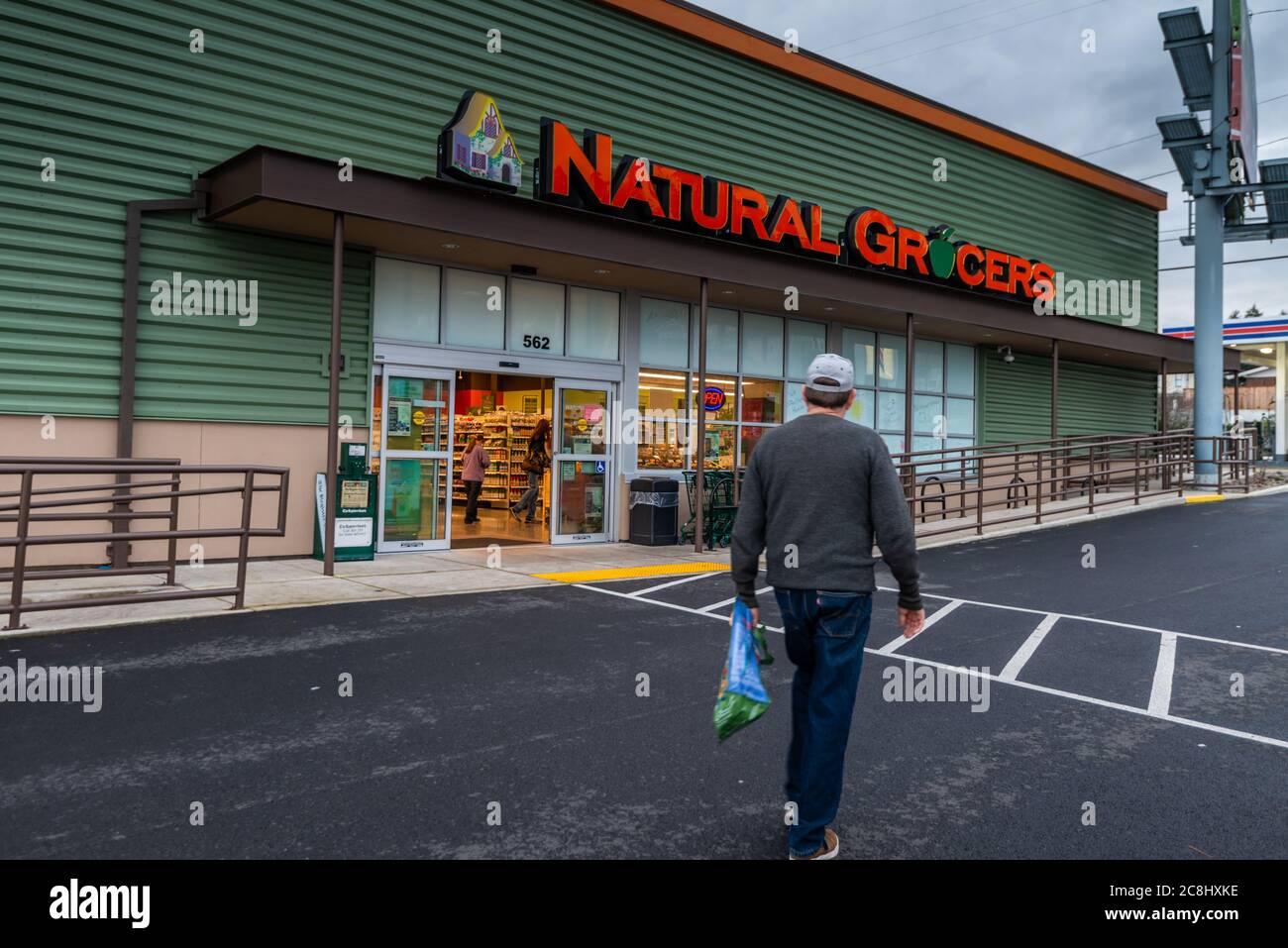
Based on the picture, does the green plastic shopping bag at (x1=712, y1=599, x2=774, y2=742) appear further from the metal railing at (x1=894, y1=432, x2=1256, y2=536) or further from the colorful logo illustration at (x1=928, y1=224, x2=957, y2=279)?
the colorful logo illustration at (x1=928, y1=224, x2=957, y2=279)

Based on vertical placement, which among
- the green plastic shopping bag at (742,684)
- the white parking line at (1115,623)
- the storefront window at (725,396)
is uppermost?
the storefront window at (725,396)

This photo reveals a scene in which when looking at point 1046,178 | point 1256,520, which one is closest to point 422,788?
point 1256,520

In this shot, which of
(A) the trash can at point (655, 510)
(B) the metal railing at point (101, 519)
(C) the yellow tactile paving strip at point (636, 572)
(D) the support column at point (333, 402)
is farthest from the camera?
(A) the trash can at point (655, 510)

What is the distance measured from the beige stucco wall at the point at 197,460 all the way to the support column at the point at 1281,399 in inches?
1545

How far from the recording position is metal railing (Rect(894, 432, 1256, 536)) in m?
15.4

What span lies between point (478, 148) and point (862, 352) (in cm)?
979

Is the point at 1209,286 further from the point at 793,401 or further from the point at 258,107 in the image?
the point at 258,107

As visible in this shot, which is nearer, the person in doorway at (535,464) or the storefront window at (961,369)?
the person in doorway at (535,464)

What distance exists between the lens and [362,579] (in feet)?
33.4

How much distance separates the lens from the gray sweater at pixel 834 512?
11.9 feet

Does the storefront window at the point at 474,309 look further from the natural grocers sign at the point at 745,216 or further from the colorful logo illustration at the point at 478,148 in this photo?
the colorful logo illustration at the point at 478,148

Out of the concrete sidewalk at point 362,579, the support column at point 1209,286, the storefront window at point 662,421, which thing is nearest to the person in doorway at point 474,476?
the concrete sidewalk at point 362,579

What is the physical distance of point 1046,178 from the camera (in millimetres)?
22156
